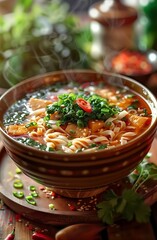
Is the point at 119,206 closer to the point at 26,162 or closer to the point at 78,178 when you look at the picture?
the point at 78,178

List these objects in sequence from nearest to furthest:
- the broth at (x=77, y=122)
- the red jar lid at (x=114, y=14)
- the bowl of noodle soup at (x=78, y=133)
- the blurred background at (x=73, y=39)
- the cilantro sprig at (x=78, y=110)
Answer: the bowl of noodle soup at (x=78, y=133) → the broth at (x=77, y=122) → the cilantro sprig at (x=78, y=110) → the blurred background at (x=73, y=39) → the red jar lid at (x=114, y=14)

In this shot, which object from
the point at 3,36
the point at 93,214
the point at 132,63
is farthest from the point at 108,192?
the point at 3,36

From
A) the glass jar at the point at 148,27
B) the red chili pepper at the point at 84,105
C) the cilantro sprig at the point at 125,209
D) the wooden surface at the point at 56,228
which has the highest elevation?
the red chili pepper at the point at 84,105

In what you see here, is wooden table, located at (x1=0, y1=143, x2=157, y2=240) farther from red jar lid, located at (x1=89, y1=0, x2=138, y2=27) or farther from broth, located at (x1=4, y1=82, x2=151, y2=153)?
red jar lid, located at (x1=89, y1=0, x2=138, y2=27)

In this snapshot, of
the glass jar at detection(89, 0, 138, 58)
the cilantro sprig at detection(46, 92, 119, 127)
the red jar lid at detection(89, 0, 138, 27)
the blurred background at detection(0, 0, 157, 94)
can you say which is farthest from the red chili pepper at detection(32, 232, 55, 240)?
the red jar lid at detection(89, 0, 138, 27)

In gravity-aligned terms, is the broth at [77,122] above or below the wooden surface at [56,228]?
above

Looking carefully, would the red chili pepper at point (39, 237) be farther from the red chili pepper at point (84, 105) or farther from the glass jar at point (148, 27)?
the glass jar at point (148, 27)

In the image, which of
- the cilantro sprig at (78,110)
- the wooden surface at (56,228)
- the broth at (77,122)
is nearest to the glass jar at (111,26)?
the broth at (77,122)
